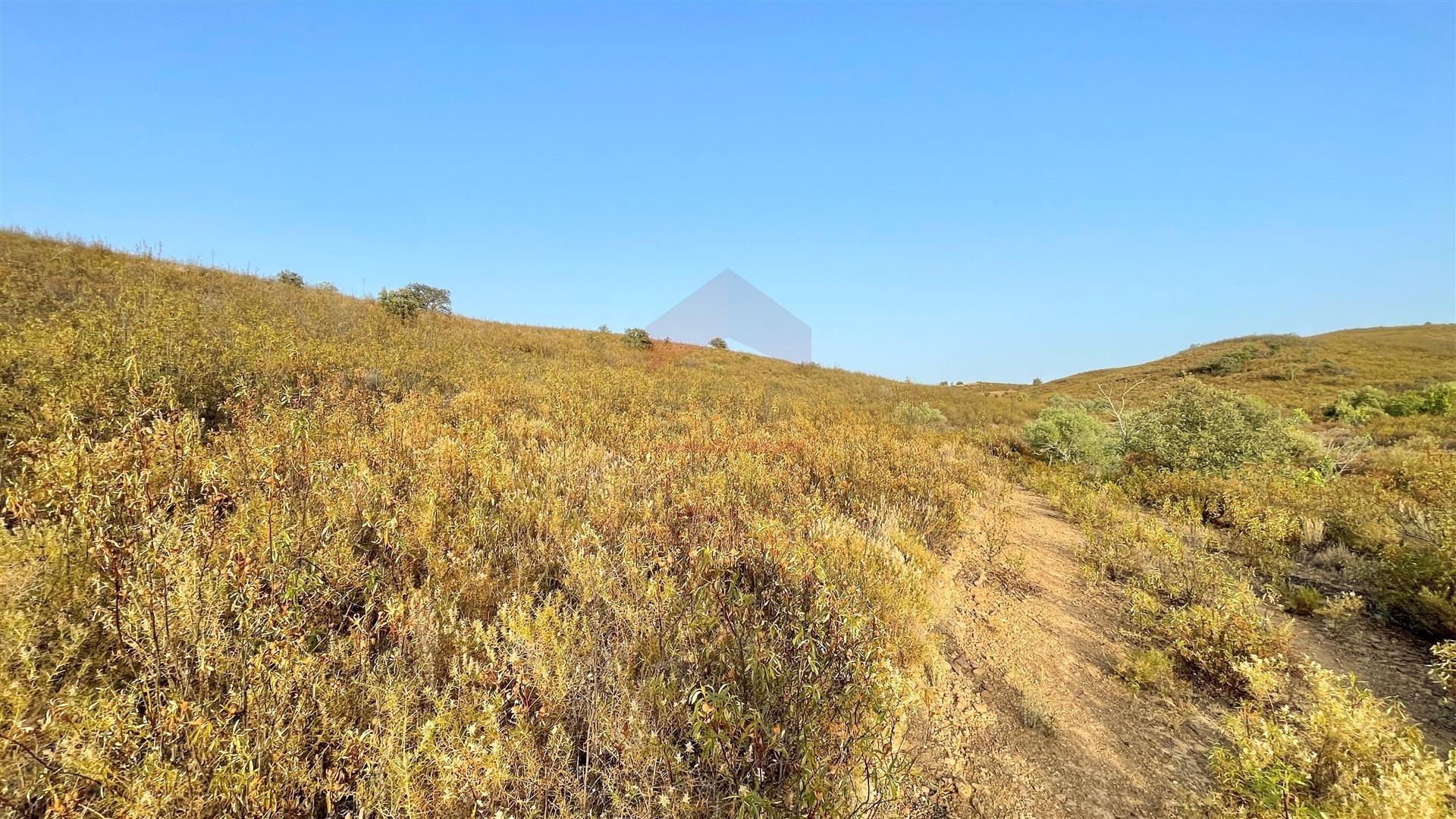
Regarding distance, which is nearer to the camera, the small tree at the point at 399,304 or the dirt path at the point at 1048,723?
the dirt path at the point at 1048,723

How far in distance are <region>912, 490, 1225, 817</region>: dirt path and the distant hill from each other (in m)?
24.0

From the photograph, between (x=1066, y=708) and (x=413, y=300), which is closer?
(x=1066, y=708)

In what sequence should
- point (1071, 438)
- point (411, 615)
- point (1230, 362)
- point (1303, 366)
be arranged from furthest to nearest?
point (1230, 362)
point (1303, 366)
point (1071, 438)
point (411, 615)

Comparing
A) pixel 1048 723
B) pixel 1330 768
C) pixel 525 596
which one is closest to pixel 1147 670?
pixel 1330 768

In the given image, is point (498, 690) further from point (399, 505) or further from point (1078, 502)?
point (1078, 502)

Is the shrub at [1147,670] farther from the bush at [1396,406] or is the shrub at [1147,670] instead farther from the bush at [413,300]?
the bush at [1396,406]

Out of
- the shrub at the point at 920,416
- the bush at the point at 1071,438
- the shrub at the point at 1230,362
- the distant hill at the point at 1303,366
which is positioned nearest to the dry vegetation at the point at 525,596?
the bush at the point at 1071,438

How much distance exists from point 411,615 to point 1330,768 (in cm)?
447

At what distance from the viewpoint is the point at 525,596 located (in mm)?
2414

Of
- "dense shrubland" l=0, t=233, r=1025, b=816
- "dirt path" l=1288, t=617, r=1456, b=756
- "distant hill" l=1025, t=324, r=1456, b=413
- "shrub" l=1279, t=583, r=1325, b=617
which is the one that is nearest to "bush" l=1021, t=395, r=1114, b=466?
"shrub" l=1279, t=583, r=1325, b=617

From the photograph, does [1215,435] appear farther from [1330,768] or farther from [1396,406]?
[1396,406]

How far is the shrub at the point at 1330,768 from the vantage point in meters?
1.97

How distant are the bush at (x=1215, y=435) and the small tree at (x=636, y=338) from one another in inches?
629

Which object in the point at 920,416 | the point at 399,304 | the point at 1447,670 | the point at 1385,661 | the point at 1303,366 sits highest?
the point at 1303,366
